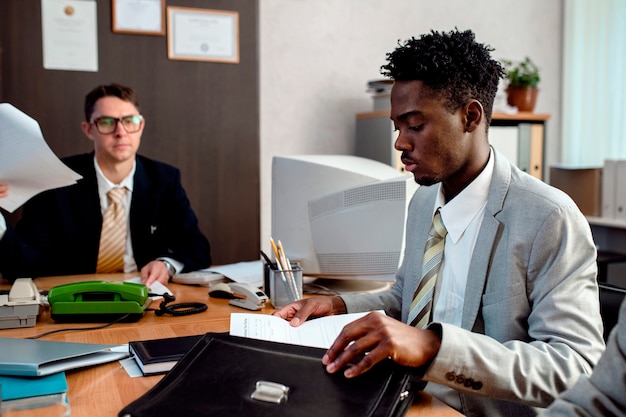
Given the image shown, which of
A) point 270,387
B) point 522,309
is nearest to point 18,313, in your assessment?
point 270,387

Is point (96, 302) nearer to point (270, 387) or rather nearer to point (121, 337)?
point (121, 337)

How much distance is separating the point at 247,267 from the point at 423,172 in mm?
920

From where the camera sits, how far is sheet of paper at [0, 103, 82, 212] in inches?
65.5

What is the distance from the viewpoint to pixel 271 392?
88cm

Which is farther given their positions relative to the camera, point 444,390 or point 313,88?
point 313,88

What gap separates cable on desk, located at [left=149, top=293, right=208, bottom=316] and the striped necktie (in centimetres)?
54

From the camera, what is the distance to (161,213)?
253 cm

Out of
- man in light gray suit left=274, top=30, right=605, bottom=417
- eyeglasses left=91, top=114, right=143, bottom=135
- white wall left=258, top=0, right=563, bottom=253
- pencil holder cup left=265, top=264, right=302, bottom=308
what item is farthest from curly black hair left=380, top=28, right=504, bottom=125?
white wall left=258, top=0, right=563, bottom=253

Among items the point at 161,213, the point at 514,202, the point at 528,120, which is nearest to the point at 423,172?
the point at 514,202

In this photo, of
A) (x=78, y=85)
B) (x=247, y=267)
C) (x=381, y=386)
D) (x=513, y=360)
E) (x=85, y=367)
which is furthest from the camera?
(x=78, y=85)

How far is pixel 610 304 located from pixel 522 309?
26cm

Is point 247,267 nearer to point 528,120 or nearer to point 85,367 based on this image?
point 85,367

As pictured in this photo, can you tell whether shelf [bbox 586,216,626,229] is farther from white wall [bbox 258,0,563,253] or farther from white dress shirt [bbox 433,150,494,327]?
white dress shirt [bbox 433,150,494,327]

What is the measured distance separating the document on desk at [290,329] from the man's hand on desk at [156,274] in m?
0.69
